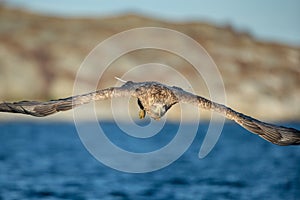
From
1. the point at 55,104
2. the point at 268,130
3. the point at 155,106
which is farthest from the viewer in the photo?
the point at 55,104

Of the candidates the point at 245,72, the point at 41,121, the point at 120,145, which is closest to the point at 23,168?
the point at 120,145

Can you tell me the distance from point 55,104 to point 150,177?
22140 millimetres

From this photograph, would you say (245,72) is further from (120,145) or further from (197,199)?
(197,199)

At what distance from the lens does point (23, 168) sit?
147ft

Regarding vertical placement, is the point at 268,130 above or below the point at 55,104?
below

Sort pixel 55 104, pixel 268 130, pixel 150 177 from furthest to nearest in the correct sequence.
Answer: pixel 150 177 → pixel 55 104 → pixel 268 130

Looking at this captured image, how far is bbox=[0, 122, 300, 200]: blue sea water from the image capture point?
3288 cm

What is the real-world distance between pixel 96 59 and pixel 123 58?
749cm

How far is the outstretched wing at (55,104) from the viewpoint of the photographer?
803 inches

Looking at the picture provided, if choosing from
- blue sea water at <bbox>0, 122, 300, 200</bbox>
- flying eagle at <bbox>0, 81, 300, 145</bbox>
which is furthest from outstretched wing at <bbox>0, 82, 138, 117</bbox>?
blue sea water at <bbox>0, 122, 300, 200</bbox>

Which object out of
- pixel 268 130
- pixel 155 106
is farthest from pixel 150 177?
pixel 268 130

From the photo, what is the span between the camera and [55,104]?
2083 centimetres

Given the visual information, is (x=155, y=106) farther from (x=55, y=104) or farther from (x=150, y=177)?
(x=150, y=177)

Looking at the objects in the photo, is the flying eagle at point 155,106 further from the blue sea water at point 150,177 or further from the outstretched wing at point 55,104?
the blue sea water at point 150,177
